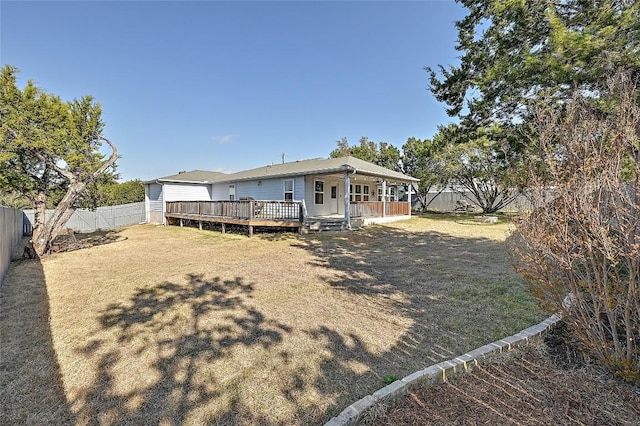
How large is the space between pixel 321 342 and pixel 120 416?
194 centimetres

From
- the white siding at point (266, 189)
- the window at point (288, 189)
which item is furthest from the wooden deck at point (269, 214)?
the window at point (288, 189)

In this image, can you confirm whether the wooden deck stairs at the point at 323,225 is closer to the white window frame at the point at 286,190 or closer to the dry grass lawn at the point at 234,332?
the white window frame at the point at 286,190

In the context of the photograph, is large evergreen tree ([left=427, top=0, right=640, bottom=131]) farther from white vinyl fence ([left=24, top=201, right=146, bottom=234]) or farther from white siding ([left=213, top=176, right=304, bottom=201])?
white vinyl fence ([left=24, top=201, right=146, bottom=234])

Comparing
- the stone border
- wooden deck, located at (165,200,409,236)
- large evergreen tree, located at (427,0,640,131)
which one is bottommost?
the stone border

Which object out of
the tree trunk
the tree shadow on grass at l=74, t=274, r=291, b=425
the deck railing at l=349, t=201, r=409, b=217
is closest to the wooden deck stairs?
the deck railing at l=349, t=201, r=409, b=217

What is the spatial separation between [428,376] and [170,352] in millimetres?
2693

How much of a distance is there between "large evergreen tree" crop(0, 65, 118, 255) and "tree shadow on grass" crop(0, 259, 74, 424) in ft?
18.0

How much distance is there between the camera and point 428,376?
2535 millimetres

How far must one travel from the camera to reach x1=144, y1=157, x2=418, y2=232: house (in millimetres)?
13248

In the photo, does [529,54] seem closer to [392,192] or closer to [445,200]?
[392,192]

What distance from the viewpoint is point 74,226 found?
18.9 m

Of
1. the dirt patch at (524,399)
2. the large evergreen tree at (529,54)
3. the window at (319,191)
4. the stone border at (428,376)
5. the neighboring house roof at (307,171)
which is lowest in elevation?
the dirt patch at (524,399)

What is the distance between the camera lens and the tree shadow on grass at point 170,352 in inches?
96.0

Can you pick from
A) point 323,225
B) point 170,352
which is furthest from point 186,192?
point 170,352
